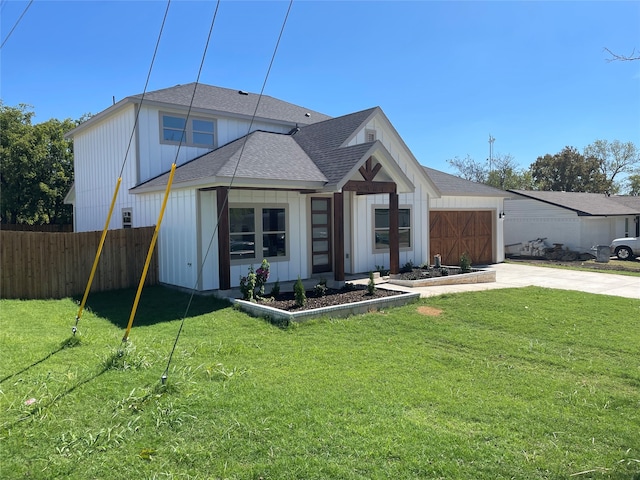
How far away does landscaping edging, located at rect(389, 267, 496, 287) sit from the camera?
12488mm

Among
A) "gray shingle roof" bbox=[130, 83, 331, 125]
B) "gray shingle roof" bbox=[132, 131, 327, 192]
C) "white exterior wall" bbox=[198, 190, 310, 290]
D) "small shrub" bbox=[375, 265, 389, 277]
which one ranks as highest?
"gray shingle roof" bbox=[130, 83, 331, 125]

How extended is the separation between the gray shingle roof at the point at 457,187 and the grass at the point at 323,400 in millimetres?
9842

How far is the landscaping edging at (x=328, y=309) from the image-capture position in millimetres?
8547

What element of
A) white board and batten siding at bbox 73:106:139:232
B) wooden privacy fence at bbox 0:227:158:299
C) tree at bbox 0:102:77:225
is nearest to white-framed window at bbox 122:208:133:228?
white board and batten siding at bbox 73:106:139:232

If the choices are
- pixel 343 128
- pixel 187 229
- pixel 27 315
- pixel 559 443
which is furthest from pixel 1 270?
pixel 559 443

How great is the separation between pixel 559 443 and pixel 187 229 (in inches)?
372

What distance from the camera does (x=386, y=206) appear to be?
15.2 meters

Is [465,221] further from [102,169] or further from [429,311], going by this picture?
[102,169]

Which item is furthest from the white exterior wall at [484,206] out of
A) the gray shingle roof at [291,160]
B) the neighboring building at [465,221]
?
the gray shingle roof at [291,160]

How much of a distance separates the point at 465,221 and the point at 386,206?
5.07 meters

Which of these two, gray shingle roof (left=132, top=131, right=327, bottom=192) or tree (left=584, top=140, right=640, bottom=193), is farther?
tree (left=584, top=140, right=640, bottom=193)

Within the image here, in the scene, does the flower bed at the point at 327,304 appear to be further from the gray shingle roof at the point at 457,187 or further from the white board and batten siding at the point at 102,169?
the gray shingle roof at the point at 457,187

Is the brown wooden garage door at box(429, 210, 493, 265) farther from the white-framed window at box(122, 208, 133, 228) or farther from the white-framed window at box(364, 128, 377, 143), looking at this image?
the white-framed window at box(122, 208, 133, 228)

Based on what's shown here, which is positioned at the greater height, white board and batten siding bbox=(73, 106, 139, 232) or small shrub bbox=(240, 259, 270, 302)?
white board and batten siding bbox=(73, 106, 139, 232)
